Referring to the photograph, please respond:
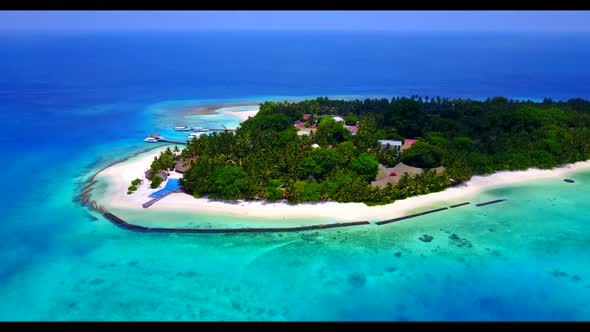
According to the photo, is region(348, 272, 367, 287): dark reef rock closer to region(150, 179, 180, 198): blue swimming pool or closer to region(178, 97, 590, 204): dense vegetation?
region(178, 97, 590, 204): dense vegetation

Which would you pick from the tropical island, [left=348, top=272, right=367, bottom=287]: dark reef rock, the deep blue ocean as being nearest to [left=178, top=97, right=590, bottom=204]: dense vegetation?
the tropical island

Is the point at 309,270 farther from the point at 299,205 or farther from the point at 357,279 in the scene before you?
the point at 299,205

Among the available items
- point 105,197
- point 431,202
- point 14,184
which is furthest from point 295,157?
point 14,184

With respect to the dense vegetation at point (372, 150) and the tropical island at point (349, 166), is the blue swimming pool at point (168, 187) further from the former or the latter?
the dense vegetation at point (372, 150)

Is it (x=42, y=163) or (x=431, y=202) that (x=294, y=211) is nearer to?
(x=431, y=202)

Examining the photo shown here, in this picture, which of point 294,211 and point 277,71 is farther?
point 277,71

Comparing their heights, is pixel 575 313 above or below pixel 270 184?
below
